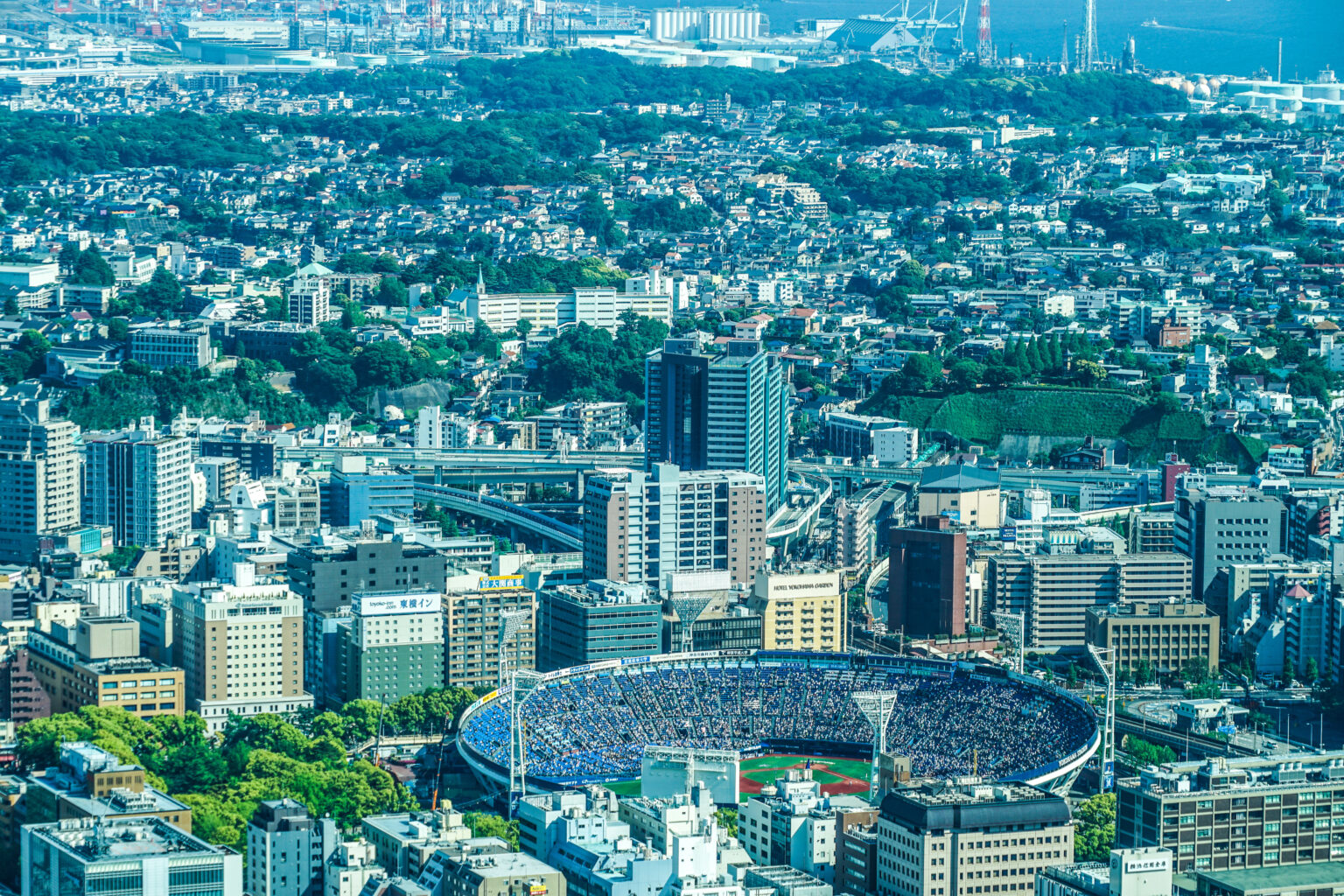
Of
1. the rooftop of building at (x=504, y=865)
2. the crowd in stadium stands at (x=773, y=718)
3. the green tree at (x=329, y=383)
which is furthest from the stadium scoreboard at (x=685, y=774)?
the green tree at (x=329, y=383)

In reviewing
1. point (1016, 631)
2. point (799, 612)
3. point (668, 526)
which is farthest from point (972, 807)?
point (668, 526)

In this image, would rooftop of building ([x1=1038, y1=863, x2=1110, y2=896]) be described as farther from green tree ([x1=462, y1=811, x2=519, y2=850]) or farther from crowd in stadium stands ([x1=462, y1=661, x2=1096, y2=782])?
crowd in stadium stands ([x1=462, y1=661, x2=1096, y2=782])

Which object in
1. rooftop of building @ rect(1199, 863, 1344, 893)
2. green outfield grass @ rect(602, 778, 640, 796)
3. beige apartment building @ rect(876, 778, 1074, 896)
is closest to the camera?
rooftop of building @ rect(1199, 863, 1344, 893)

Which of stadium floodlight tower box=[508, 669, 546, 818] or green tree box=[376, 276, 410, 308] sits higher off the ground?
green tree box=[376, 276, 410, 308]

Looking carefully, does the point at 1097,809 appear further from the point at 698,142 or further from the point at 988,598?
the point at 698,142

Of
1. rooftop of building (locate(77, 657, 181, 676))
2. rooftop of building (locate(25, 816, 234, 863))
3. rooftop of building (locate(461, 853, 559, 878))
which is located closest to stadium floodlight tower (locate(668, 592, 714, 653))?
rooftop of building (locate(77, 657, 181, 676))

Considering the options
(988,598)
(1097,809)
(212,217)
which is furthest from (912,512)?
(212,217)
